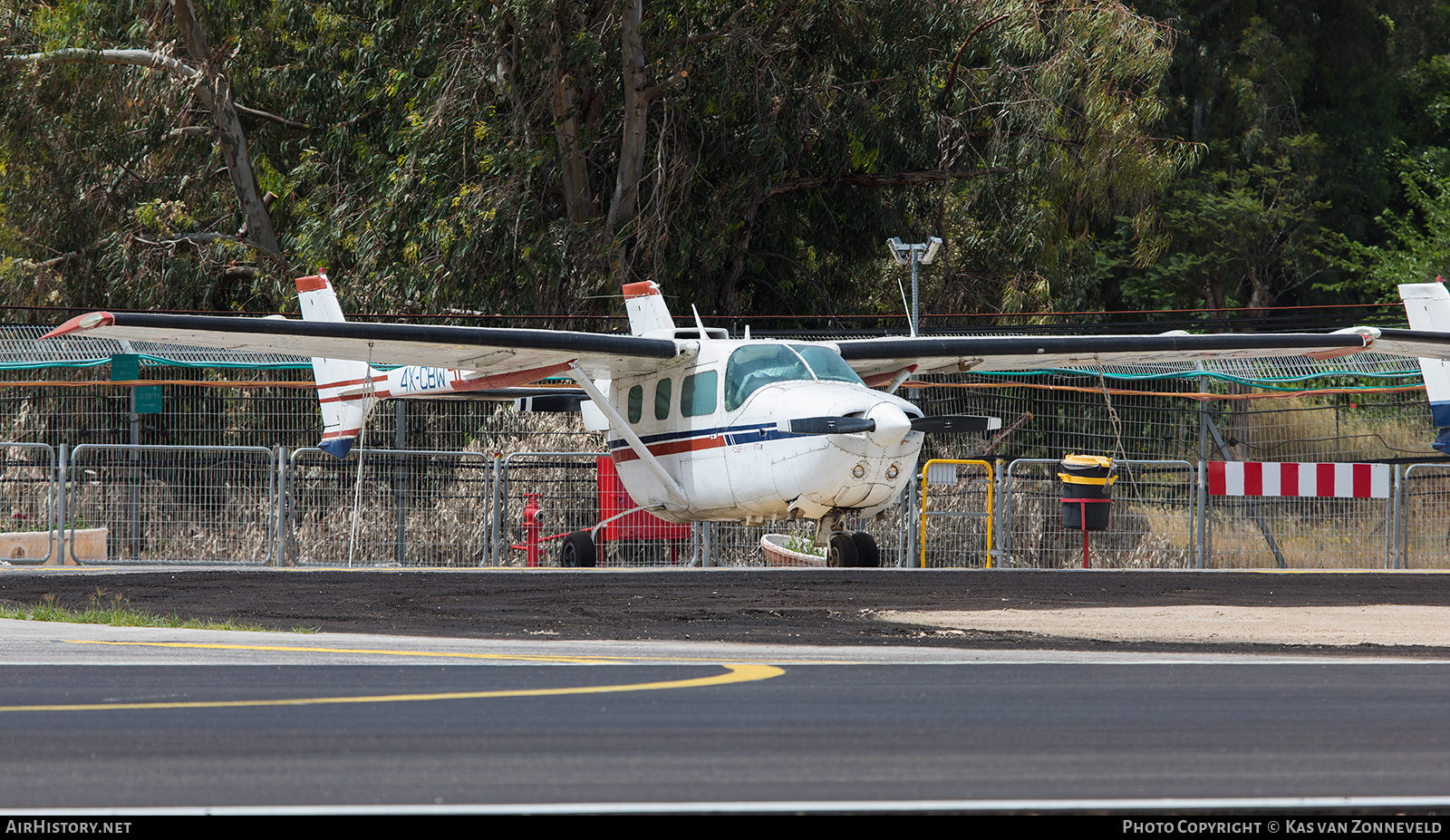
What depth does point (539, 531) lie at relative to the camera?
21062 millimetres

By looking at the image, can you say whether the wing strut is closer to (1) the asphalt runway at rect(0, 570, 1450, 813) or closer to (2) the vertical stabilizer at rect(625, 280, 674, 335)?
(2) the vertical stabilizer at rect(625, 280, 674, 335)

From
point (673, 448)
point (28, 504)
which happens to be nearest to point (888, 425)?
point (673, 448)

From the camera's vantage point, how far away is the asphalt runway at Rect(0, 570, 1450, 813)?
185 inches

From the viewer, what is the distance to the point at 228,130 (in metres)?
29.0

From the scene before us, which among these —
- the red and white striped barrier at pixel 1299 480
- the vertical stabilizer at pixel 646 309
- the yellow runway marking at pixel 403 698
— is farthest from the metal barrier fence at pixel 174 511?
the yellow runway marking at pixel 403 698

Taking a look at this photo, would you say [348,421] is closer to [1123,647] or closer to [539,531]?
[539,531]

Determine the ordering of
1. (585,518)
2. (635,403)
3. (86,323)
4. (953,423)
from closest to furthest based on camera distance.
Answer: (86,323), (953,423), (635,403), (585,518)

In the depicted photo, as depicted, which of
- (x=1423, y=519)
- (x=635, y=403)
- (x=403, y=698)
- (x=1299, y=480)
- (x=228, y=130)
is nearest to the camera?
(x=403, y=698)

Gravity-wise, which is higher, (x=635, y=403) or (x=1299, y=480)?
(x=635, y=403)

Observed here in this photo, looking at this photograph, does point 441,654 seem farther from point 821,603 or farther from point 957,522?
point 957,522

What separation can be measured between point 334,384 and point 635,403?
16.0 ft

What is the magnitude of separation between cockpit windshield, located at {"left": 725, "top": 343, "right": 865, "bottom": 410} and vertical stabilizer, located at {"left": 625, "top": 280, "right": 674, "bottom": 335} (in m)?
1.62

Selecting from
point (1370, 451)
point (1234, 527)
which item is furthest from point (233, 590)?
point (1370, 451)

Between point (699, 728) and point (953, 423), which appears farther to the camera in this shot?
point (953, 423)
